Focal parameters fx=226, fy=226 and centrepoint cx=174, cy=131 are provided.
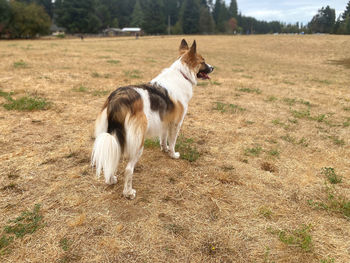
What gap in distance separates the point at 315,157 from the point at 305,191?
4.24 ft

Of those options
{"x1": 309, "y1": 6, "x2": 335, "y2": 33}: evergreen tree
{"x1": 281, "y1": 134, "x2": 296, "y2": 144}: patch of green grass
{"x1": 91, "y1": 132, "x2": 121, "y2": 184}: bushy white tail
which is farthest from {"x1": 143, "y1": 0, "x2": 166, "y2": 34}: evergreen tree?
{"x1": 91, "y1": 132, "x2": 121, "y2": 184}: bushy white tail

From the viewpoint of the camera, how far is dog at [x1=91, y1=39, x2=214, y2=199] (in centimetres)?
254

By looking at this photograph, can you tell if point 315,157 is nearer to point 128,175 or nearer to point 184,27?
point 128,175

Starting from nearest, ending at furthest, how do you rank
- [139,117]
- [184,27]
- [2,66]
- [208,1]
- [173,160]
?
1. [139,117]
2. [173,160]
3. [2,66]
4. [184,27]
5. [208,1]

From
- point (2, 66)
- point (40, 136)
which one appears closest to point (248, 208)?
point (40, 136)

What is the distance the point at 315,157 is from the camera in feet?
14.0

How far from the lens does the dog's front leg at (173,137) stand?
383 centimetres

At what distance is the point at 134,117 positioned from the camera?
108 inches

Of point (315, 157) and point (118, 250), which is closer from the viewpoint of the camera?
point (118, 250)

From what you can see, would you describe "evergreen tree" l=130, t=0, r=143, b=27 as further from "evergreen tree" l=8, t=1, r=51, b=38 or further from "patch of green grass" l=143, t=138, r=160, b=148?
"patch of green grass" l=143, t=138, r=160, b=148

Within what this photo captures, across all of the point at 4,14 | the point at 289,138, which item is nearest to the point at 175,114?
the point at 289,138

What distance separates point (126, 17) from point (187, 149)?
94163 mm

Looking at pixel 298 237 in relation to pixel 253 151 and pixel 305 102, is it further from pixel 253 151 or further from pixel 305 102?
pixel 305 102

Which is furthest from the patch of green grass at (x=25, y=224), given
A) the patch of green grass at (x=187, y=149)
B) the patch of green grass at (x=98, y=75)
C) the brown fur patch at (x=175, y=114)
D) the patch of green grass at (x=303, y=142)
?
the patch of green grass at (x=98, y=75)
